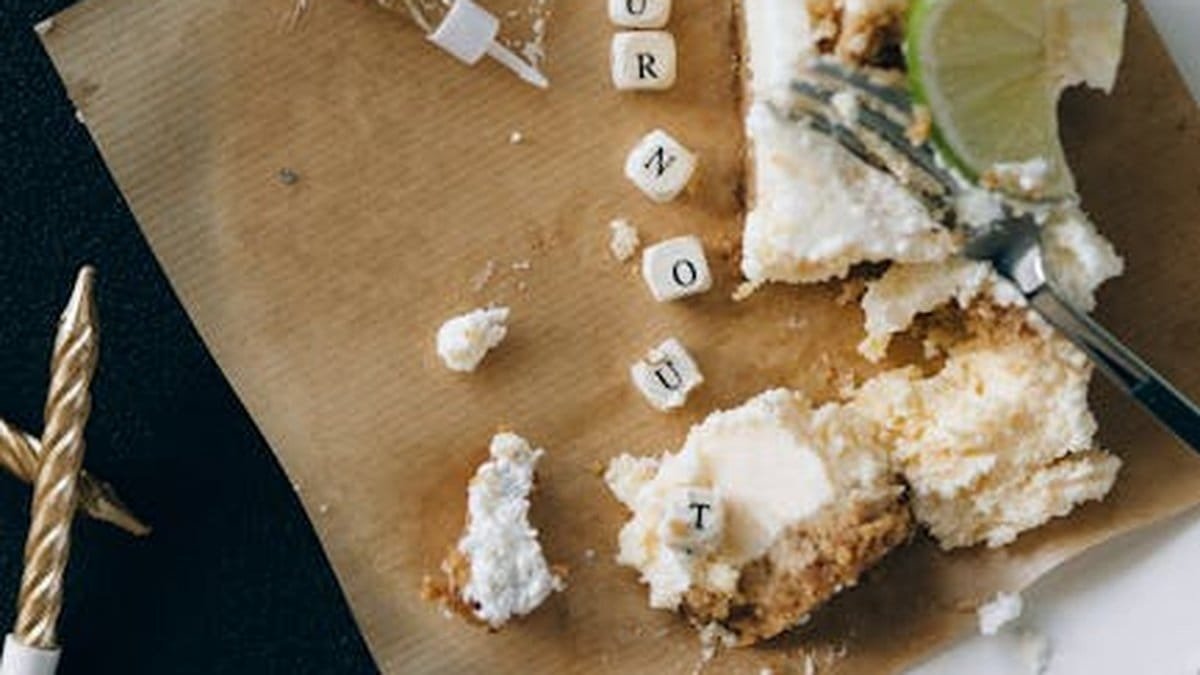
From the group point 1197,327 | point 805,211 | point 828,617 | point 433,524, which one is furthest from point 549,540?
point 1197,327

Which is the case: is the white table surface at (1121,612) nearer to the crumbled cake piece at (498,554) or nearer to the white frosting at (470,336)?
the crumbled cake piece at (498,554)

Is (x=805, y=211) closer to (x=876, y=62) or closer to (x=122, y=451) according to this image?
(x=876, y=62)

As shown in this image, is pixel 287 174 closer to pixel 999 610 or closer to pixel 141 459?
pixel 141 459

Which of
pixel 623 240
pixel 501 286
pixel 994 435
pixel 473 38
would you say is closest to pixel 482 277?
pixel 501 286

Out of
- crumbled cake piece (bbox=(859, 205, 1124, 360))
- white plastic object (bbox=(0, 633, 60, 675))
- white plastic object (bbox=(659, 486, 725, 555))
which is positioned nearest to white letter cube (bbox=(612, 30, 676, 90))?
crumbled cake piece (bbox=(859, 205, 1124, 360))

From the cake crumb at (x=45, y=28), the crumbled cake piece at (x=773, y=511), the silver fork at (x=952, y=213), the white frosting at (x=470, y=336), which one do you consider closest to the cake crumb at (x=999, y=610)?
the crumbled cake piece at (x=773, y=511)

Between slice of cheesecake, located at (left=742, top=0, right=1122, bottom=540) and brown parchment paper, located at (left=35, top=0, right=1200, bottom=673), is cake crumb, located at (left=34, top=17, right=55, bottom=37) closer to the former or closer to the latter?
brown parchment paper, located at (left=35, top=0, right=1200, bottom=673)
